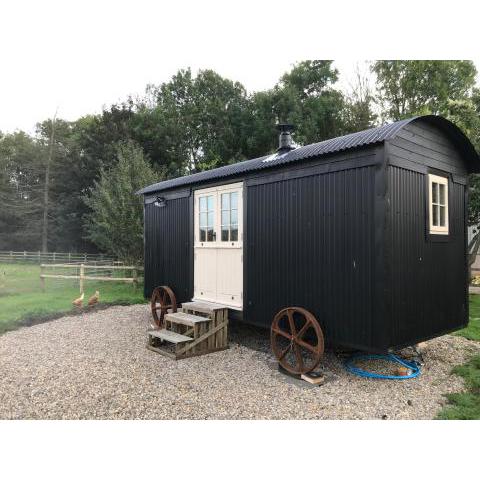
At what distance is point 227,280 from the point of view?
5.78m

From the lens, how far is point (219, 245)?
19.4ft

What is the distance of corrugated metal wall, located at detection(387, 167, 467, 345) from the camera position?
392 centimetres

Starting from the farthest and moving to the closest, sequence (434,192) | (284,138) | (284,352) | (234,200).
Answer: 1. (234,200)
2. (284,138)
3. (434,192)
4. (284,352)

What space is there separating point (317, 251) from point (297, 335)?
1.06 metres

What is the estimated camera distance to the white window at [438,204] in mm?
4660

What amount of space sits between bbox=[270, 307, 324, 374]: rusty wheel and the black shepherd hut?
0.16 meters

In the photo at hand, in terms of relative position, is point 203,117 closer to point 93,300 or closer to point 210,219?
point 210,219

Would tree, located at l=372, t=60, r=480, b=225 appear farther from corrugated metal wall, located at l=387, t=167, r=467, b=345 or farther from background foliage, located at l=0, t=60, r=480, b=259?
corrugated metal wall, located at l=387, t=167, r=467, b=345

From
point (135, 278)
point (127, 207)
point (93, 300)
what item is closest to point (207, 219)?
point (93, 300)

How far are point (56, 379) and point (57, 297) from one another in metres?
5.10

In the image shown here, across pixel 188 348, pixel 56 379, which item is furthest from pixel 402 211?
pixel 56 379

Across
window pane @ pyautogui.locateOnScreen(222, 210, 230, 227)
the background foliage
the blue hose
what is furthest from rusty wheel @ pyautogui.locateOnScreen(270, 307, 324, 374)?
the background foliage

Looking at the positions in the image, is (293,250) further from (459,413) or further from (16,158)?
(16,158)

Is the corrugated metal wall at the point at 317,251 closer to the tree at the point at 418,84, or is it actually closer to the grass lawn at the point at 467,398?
the grass lawn at the point at 467,398
